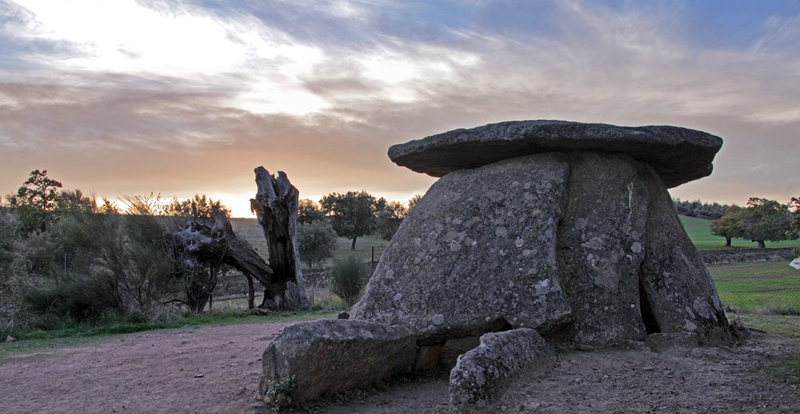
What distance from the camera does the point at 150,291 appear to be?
43.7 ft

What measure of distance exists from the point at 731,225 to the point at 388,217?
73.9 feet

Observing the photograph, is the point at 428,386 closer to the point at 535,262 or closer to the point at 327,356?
the point at 327,356

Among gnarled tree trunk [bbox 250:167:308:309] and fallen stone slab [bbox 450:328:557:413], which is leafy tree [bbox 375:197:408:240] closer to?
gnarled tree trunk [bbox 250:167:308:309]

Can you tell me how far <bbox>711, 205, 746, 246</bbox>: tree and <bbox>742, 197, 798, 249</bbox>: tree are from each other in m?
0.51

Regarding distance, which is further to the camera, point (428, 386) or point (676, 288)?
point (676, 288)

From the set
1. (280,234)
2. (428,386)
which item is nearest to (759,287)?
(280,234)

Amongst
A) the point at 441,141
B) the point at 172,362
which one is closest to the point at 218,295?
the point at 172,362

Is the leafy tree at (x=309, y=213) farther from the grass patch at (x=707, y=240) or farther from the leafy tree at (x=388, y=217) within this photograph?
the grass patch at (x=707, y=240)

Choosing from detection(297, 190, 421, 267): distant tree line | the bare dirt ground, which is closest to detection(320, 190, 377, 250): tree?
detection(297, 190, 421, 267): distant tree line

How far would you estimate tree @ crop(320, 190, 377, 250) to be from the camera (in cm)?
4656

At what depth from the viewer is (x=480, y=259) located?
6719mm

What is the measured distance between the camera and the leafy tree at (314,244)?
32.0 metres

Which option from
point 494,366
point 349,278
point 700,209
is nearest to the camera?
point 494,366

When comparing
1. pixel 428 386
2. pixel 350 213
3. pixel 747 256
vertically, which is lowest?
pixel 428 386
